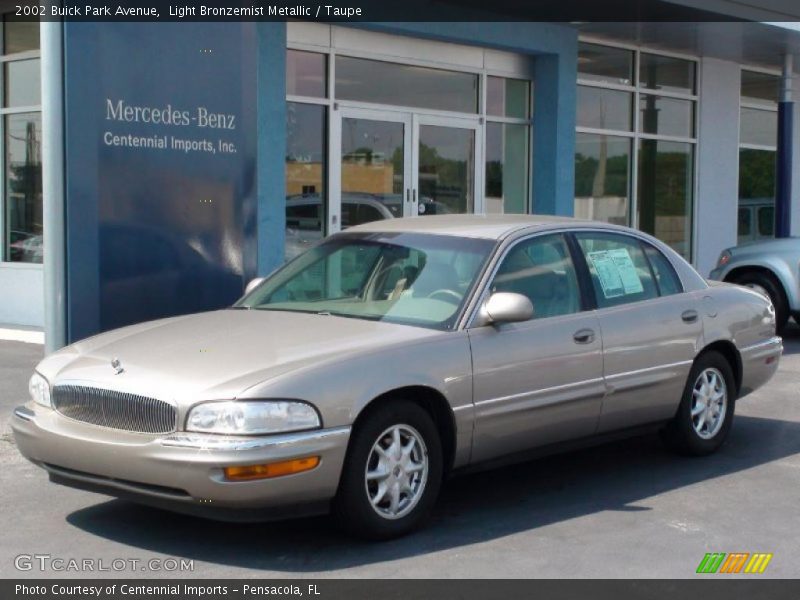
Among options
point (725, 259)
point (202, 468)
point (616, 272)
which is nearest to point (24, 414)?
point (202, 468)

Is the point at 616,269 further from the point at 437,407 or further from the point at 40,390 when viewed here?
the point at 40,390

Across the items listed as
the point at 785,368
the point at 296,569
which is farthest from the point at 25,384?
the point at 785,368

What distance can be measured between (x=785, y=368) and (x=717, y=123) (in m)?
7.96

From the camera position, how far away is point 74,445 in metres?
5.41

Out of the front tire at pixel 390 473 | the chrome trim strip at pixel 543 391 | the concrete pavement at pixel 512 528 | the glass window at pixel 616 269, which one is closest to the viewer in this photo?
the concrete pavement at pixel 512 528

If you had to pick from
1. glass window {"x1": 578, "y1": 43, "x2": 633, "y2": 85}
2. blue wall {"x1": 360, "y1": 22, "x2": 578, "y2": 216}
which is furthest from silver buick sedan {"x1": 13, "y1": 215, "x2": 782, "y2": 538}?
glass window {"x1": 578, "y1": 43, "x2": 633, "y2": 85}

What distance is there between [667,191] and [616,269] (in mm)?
11459

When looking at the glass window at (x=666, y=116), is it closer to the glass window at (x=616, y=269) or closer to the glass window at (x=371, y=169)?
the glass window at (x=371, y=169)

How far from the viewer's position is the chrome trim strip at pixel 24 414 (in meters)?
5.74

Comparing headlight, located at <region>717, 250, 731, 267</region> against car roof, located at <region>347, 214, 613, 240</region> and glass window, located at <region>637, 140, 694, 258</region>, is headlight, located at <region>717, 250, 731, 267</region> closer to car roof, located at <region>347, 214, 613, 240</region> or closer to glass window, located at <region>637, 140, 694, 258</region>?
glass window, located at <region>637, 140, 694, 258</region>

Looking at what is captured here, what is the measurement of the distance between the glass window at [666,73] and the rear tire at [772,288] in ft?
14.7

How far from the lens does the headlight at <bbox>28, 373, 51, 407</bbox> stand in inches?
226

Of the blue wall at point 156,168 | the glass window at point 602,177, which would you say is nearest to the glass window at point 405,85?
the glass window at point 602,177
